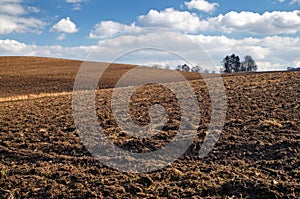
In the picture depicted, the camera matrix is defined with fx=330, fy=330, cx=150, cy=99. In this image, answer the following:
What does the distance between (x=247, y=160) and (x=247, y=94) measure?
27.4ft

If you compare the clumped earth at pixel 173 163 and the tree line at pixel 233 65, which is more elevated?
the tree line at pixel 233 65

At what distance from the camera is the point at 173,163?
9.25 meters

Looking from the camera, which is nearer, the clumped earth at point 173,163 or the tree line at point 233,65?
the clumped earth at point 173,163

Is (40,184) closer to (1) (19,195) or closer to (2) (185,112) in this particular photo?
(1) (19,195)

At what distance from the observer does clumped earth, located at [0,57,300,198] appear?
24.8 feet

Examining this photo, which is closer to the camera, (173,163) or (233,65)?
(173,163)

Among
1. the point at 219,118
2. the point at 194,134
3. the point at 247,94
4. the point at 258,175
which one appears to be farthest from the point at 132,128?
the point at 247,94

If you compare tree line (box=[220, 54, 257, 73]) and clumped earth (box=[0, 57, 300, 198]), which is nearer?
clumped earth (box=[0, 57, 300, 198])

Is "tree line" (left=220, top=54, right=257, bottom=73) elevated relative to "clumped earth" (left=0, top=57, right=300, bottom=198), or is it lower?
elevated

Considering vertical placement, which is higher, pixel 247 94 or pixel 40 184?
pixel 247 94

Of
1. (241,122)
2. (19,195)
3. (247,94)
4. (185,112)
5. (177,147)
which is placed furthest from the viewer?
(247,94)

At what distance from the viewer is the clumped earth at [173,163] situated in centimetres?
757

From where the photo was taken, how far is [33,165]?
9.58 meters

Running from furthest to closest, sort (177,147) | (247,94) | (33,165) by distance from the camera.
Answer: (247,94), (177,147), (33,165)
